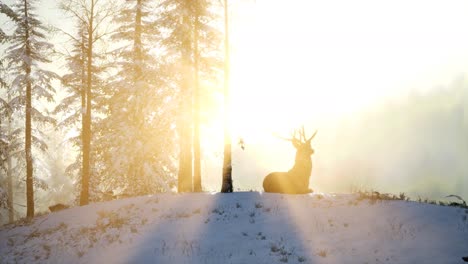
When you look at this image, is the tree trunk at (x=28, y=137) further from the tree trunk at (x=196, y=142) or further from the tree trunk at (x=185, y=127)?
the tree trunk at (x=196, y=142)

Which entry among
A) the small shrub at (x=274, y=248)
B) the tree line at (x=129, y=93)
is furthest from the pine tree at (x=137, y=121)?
the small shrub at (x=274, y=248)

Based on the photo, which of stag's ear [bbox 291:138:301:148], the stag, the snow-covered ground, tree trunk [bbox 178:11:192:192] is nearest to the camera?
the snow-covered ground

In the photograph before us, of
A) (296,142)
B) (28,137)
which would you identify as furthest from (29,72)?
(296,142)

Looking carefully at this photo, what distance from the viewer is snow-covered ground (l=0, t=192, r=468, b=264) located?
8430 mm

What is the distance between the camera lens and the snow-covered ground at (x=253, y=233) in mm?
8430

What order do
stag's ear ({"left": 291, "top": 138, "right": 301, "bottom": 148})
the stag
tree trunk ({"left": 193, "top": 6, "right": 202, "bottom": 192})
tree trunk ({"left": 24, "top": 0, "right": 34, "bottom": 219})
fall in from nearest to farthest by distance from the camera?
the stag, stag's ear ({"left": 291, "top": 138, "right": 301, "bottom": 148}), tree trunk ({"left": 193, "top": 6, "right": 202, "bottom": 192}), tree trunk ({"left": 24, "top": 0, "right": 34, "bottom": 219})

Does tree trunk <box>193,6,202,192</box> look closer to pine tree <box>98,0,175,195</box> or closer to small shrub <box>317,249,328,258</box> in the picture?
pine tree <box>98,0,175,195</box>

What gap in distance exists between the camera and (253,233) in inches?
410

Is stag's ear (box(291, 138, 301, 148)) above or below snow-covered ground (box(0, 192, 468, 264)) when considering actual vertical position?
above

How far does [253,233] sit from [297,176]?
19.3 feet

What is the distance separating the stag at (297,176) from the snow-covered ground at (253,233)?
1.40 meters

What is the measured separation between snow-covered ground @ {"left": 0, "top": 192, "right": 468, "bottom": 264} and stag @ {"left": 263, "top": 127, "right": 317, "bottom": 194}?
140 centimetres

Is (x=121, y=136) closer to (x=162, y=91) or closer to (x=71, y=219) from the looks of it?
(x=162, y=91)

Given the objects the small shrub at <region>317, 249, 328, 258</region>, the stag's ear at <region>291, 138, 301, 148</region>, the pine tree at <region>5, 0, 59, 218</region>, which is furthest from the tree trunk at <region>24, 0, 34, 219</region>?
the small shrub at <region>317, 249, 328, 258</region>
